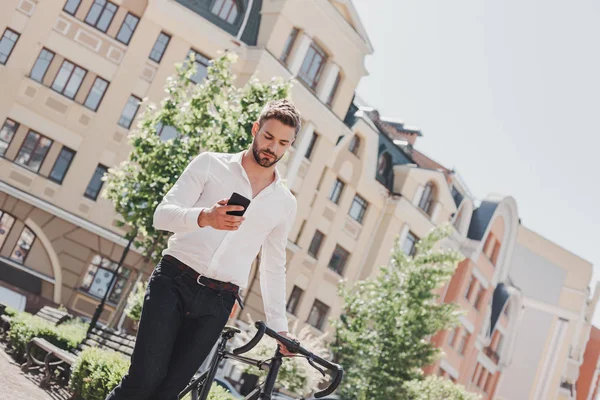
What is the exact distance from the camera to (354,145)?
31453mm

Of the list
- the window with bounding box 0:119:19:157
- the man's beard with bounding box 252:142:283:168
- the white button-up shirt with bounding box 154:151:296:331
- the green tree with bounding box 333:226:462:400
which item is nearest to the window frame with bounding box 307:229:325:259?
the green tree with bounding box 333:226:462:400

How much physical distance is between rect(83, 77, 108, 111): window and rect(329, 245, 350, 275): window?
1185cm

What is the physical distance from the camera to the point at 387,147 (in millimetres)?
33375

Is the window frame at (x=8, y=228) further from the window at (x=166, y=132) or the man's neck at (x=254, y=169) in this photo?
the man's neck at (x=254, y=169)

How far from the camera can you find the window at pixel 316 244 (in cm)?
3012

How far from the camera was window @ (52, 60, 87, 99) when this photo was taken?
2366 centimetres

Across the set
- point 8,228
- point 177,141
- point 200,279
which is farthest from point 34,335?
point 8,228

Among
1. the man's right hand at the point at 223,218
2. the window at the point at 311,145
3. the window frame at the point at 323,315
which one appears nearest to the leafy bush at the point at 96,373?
the man's right hand at the point at 223,218

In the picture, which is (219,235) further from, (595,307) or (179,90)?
(595,307)

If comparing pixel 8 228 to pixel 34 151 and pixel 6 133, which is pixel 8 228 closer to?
pixel 34 151

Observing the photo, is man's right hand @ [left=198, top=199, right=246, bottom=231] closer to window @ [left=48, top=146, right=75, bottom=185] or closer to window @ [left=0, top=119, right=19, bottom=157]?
window @ [left=0, top=119, right=19, bottom=157]

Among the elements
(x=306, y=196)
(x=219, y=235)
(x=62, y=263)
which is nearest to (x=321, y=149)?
(x=306, y=196)

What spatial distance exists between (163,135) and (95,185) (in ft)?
9.00

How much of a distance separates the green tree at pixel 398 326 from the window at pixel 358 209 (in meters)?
6.17
